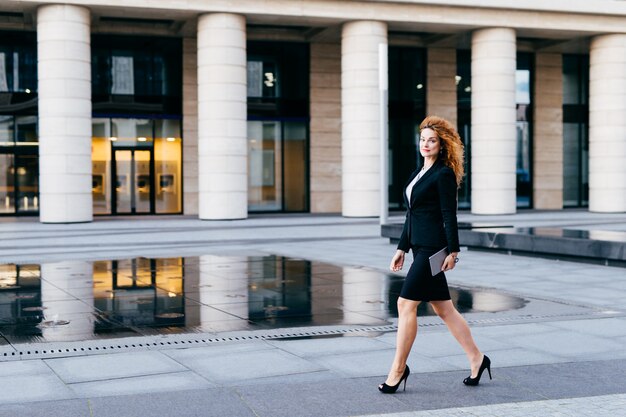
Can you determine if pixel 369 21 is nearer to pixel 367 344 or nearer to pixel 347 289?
pixel 347 289

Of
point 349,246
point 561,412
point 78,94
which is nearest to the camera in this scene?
point 561,412

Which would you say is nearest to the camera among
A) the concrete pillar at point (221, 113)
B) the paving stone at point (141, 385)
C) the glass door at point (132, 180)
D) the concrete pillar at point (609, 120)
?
the paving stone at point (141, 385)

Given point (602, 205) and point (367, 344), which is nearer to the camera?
point (367, 344)

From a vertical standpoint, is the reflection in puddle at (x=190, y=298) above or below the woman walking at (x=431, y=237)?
below

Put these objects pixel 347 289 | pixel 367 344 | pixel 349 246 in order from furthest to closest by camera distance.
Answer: pixel 349 246
pixel 347 289
pixel 367 344

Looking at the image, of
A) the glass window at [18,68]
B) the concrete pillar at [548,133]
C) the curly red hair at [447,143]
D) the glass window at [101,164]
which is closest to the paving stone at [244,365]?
the curly red hair at [447,143]

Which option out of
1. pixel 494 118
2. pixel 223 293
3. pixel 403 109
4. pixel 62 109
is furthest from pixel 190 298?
pixel 403 109

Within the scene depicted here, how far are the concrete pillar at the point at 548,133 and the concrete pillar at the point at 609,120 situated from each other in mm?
3401

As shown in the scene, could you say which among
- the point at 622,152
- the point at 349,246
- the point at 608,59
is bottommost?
the point at 349,246

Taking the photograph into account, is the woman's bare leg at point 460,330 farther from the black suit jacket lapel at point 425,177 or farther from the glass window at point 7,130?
the glass window at point 7,130

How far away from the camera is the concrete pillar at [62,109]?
3042 cm

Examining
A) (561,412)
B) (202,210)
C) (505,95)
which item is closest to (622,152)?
(505,95)

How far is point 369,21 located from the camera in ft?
111

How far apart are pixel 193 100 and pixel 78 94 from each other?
6.32 meters
